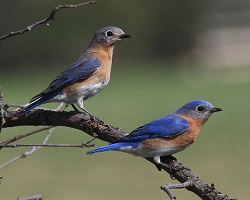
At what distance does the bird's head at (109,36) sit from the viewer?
267 inches

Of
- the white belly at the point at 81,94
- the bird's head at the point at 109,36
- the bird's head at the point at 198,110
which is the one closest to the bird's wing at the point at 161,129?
the bird's head at the point at 198,110

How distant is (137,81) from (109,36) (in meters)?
31.0

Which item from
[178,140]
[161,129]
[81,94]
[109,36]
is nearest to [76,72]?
[81,94]

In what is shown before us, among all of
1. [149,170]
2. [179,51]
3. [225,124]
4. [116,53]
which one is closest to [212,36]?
[179,51]

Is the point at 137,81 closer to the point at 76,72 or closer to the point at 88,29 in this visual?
the point at 88,29

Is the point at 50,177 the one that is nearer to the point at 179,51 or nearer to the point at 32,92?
the point at 32,92

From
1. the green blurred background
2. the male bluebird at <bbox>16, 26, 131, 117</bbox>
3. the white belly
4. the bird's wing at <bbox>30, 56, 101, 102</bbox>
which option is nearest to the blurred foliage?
the green blurred background

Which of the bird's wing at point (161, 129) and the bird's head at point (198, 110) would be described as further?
the bird's head at point (198, 110)

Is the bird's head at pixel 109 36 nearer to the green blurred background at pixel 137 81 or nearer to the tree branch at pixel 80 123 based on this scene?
the tree branch at pixel 80 123

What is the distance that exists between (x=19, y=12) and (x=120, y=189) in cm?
2272

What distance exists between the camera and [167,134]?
19.0 feet

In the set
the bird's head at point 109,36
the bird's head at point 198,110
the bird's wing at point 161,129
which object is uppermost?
the bird's head at point 109,36

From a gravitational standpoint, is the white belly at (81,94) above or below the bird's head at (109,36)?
below

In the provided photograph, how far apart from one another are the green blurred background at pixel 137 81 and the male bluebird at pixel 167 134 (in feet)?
35.8
